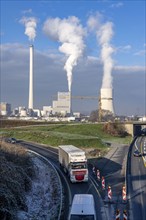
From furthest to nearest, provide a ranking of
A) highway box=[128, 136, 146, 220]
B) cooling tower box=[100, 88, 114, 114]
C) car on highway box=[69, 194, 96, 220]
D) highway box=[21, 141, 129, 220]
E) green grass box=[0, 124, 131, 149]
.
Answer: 1. cooling tower box=[100, 88, 114, 114]
2. green grass box=[0, 124, 131, 149]
3. highway box=[21, 141, 129, 220]
4. highway box=[128, 136, 146, 220]
5. car on highway box=[69, 194, 96, 220]

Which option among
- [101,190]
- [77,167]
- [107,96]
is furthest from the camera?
[107,96]

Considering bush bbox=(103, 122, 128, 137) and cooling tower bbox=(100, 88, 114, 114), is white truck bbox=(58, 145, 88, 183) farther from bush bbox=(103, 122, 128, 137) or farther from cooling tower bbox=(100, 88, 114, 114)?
cooling tower bbox=(100, 88, 114, 114)

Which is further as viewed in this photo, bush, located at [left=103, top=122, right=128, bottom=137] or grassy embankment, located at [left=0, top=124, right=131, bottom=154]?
bush, located at [left=103, top=122, right=128, bottom=137]

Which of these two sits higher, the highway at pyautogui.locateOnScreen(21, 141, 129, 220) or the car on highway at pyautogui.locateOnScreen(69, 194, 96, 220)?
the car on highway at pyautogui.locateOnScreen(69, 194, 96, 220)

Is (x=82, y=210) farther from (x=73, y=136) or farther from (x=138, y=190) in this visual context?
(x=73, y=136)

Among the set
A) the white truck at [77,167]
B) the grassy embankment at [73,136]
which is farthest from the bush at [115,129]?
the white truck at [77,167]

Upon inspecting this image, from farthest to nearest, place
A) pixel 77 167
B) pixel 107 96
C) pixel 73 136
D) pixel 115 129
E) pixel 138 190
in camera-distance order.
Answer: pixel 107 96 < pixel 115 129 < pixel 73 136 < pixel 77 167 < pixel 138 190

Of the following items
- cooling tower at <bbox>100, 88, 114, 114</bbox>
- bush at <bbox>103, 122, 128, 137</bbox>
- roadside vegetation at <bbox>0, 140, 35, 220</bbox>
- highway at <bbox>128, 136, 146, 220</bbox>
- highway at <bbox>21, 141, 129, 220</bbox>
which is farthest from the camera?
cooling tower at <bbox>100, 88, 114, 114</bbox>

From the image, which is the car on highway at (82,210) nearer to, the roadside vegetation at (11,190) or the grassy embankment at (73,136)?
the roadside vegetation at (11,190)

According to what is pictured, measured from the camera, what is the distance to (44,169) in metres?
51.2

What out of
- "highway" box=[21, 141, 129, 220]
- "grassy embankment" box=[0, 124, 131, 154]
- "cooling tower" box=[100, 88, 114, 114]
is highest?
"cooling tower" box=[100, 88, 114, 114]

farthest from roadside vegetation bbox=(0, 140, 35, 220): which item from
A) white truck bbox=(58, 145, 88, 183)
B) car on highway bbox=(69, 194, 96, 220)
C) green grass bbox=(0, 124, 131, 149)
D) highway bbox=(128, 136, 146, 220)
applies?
green grass bbox=(0, 124, 131, 149)

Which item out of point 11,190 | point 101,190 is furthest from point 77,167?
point 11,190

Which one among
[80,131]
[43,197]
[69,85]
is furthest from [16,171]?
[69,85]
